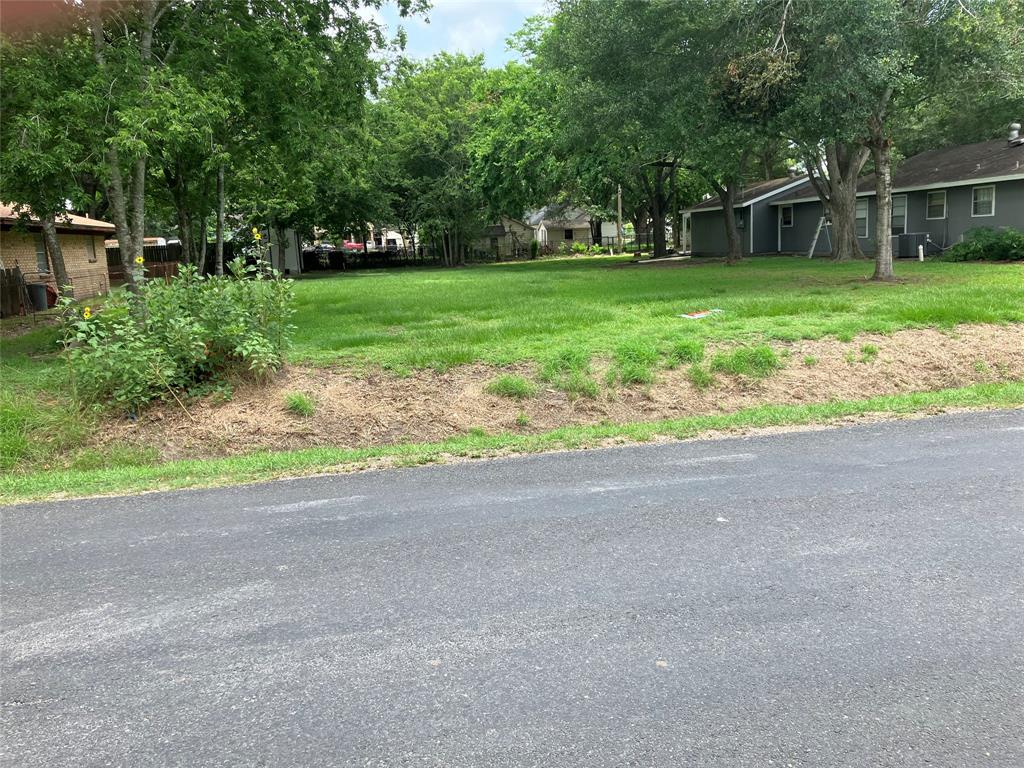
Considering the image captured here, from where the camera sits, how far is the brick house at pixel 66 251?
2023 centimetres

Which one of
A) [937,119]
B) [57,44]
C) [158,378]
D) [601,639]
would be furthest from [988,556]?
[937,119]

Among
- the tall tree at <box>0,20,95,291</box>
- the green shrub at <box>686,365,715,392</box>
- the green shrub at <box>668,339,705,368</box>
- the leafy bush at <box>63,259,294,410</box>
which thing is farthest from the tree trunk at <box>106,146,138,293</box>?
the green shrub at <box>686,365,715,392</box>

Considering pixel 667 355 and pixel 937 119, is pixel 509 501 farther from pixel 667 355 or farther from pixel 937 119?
pixel 937 119

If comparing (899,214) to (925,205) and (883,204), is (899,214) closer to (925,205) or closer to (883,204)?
(925,205)

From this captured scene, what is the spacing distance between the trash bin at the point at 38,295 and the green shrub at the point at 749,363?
60.3 feet

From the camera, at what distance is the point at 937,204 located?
26.6 m

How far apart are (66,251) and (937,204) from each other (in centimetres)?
2962

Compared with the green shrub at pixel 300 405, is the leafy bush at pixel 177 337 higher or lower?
higher

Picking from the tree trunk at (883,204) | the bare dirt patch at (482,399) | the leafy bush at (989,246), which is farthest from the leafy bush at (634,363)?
the leafy bush at (989,246)

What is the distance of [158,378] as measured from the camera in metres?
8.14

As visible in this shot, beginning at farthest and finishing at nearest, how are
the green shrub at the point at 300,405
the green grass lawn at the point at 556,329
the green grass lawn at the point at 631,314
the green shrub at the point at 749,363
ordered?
the green grass lawn at the point at 631,314 < the green shrub at the point at 749,363 < the green shrub at the point at 300,405 < the green grass lawn at the point at 556,329

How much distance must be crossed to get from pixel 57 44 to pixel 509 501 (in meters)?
11.0

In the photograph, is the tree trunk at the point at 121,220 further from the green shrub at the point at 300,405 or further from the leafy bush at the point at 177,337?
the green shrub at the point at 300,405

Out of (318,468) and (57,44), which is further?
(57,44)
